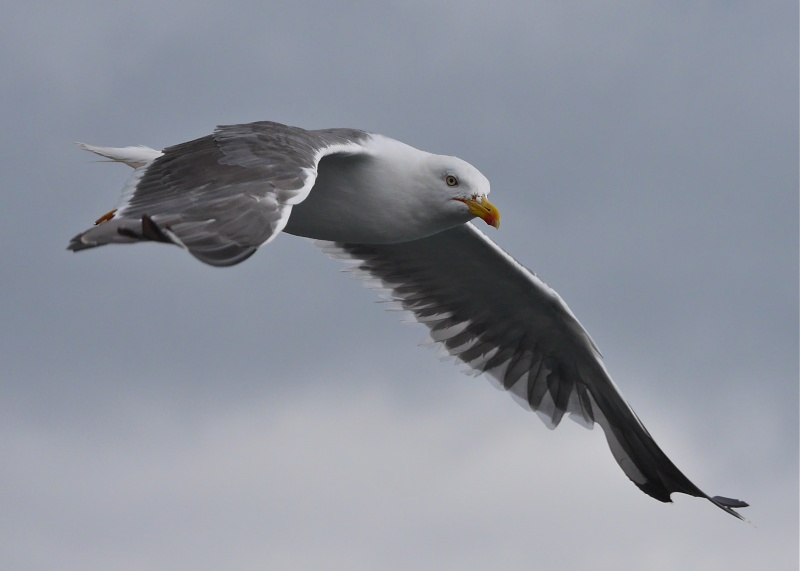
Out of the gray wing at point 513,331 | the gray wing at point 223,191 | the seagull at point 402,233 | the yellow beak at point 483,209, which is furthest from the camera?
the gray wing at point 513,331

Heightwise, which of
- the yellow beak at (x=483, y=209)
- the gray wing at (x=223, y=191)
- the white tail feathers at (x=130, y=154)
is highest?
the white tail feathers at (x=130, y=154)

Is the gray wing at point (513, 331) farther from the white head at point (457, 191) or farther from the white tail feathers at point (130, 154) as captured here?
the white tail feathers at point (130, 154)

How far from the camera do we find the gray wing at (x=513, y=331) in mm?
14750

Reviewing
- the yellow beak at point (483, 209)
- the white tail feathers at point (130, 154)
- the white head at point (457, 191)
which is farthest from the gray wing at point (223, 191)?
the white tail feathers at point (130, 154)

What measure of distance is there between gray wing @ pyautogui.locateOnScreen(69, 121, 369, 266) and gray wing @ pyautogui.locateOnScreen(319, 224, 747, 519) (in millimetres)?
3092

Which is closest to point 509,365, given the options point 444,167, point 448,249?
point 448,249

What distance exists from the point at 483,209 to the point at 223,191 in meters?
3.44

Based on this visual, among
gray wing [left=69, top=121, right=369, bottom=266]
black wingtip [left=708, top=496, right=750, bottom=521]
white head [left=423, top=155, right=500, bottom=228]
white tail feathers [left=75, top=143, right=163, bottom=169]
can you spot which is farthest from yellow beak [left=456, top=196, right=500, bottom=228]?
black wingtip [left=708, top=496, right=750, bottom=521]

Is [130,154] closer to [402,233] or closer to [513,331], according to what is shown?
[402,233]

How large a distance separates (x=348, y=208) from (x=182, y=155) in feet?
6.23

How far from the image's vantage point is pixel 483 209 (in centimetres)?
1245

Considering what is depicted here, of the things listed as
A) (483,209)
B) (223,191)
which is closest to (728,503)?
(483,209)

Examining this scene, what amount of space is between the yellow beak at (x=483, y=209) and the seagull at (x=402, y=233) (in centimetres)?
1

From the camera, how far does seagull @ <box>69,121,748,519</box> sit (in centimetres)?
927
